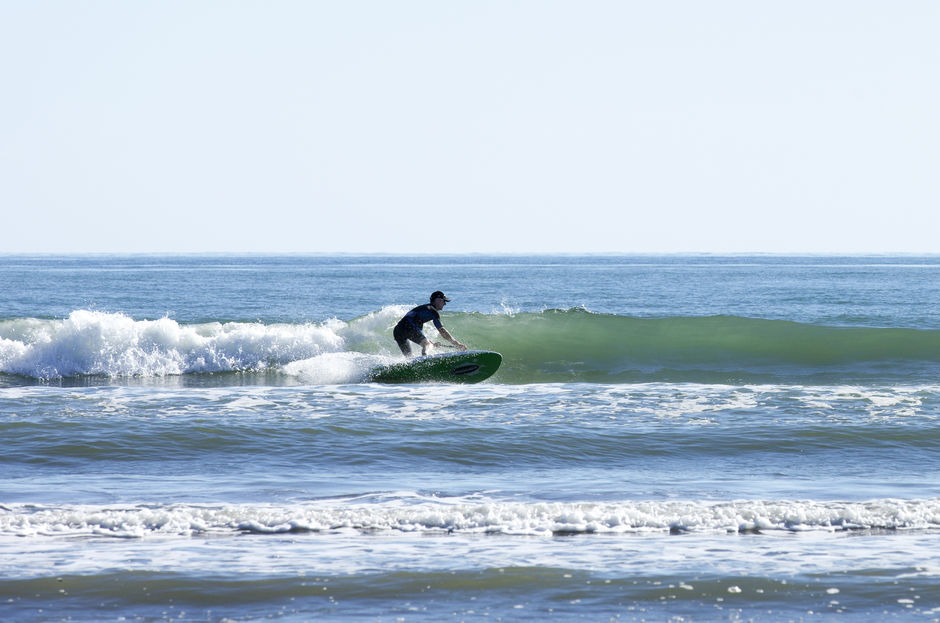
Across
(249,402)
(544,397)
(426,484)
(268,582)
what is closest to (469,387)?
(544,397)

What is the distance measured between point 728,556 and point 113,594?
3892 mm

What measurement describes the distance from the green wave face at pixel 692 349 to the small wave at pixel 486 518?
11758 mm

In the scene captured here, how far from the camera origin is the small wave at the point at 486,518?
742cm

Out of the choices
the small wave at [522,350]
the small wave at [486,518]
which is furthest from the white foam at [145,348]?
the small wave at [486,518]

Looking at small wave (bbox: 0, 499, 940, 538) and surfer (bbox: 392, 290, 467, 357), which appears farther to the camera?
surfer (bbox: 392, 290, 467, 357)

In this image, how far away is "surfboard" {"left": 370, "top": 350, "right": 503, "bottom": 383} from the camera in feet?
56.9

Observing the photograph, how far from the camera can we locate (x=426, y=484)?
906 cm

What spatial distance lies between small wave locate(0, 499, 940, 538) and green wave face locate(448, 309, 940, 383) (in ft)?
38.6

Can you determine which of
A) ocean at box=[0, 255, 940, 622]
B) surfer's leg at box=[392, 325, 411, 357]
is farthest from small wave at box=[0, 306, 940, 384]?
surfer's leg at box=[392, 325, 411, 357]

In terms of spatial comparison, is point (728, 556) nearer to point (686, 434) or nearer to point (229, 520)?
point (229, 520)

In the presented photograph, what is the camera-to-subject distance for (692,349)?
24.4 meters

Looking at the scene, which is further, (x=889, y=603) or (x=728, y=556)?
(x=728, y=556)

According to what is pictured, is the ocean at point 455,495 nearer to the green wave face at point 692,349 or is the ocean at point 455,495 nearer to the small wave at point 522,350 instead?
the small wave at point 522,350

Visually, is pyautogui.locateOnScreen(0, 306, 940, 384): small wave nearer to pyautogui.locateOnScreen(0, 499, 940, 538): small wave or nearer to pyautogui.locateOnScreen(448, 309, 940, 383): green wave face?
pyautogui.locateOnScreen(448, 309, 940, 383): green wave face
